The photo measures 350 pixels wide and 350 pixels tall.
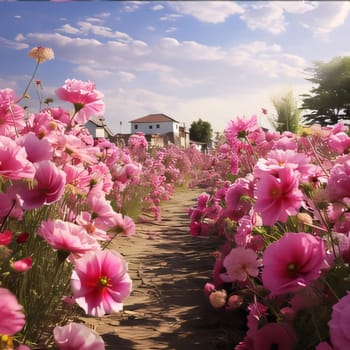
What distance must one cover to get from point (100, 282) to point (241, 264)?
24.5 inches

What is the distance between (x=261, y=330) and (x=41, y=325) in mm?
967

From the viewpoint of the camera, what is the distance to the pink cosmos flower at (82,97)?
199 cm

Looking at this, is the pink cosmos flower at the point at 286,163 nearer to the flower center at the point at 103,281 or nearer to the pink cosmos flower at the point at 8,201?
the flower center at the point at 103,281

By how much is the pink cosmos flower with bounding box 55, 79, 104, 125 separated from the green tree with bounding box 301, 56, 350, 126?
38.2 metres

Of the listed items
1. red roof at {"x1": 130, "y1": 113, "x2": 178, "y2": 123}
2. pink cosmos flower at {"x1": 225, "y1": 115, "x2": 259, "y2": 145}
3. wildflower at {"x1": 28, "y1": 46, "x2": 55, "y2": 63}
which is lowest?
pink cosmos flower at {"x1": 225, "y1": 115, "x2": 259, "y2": 145}

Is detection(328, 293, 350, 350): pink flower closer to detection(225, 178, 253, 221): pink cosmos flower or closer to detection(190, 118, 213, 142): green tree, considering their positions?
detection(225, 178, 253, 221): pink cosmos flower

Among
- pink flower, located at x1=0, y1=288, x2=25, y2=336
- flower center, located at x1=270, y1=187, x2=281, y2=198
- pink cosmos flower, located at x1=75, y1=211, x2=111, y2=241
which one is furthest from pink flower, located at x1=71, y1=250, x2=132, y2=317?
flower center, located at x1=270, y1=187, x2=281, y2=198

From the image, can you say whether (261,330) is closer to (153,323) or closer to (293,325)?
(293,325)

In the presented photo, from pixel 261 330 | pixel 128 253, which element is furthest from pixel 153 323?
pixel 128 253

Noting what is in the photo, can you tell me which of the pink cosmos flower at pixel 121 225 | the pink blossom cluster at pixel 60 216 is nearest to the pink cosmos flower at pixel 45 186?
the pink blossom cluster at pixel 60 216

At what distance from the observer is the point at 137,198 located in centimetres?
616

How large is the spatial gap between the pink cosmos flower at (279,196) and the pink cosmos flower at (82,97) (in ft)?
3.07

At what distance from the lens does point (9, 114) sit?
2105mm

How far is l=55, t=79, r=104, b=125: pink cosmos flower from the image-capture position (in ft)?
6.52
